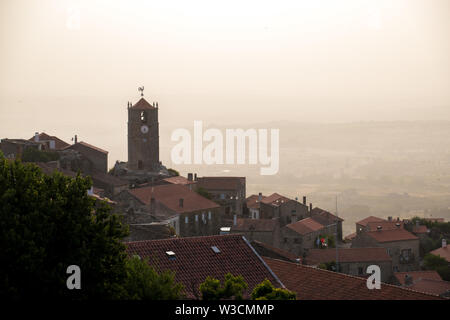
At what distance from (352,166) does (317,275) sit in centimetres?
11370

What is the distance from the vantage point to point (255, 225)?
65.6 m

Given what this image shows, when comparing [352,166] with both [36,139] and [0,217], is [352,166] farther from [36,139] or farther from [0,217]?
[0,217]

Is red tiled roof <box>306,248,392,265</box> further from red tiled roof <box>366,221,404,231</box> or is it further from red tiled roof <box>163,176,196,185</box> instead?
red tiled roof <box>163,176,196,185</box>

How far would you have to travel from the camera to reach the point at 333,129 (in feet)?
522

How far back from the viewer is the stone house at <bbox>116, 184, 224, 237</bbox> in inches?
2416

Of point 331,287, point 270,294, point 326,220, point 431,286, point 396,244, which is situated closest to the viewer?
point 270,294

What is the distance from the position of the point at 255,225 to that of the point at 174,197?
24.4 ft

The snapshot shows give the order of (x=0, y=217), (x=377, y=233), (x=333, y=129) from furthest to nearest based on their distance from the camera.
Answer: (x=333, y=129) → (x=377, y=233) → (x=0, y=217)

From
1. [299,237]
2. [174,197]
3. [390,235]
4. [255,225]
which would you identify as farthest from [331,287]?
[390,235]

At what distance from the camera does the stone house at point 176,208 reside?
2416 inches

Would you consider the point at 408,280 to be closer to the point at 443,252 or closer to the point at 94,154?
the point at 443,252

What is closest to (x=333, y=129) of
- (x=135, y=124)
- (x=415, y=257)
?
(x=135, y=124)

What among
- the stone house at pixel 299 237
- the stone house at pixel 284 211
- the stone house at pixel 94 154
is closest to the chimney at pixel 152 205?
the stone house at pixel 299 237

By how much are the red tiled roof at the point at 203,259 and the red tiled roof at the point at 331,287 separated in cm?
175
